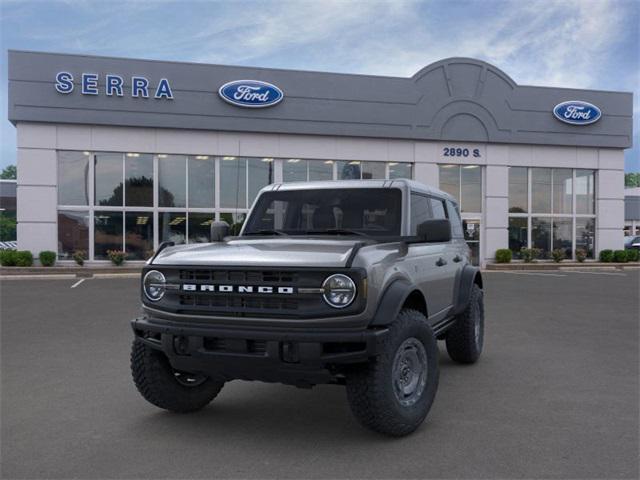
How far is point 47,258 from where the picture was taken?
68.6ft

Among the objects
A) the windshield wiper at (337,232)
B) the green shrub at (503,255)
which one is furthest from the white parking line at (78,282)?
the green shrub at (503,255)

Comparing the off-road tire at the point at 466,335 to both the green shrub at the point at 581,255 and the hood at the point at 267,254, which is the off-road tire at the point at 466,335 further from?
the green shrub at the point at 581,255

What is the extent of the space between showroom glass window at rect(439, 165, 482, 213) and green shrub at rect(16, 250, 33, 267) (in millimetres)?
17207

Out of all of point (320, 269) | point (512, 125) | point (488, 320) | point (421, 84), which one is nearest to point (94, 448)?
point (320, 269)

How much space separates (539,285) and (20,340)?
1398cm

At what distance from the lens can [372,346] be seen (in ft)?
12.1

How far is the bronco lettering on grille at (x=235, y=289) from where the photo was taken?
380 centimetres

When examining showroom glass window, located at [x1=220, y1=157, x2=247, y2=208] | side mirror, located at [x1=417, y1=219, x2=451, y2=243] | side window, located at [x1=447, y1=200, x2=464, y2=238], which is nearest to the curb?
showroom glass window, located at [x1=220, y1=157, x2=247, y2=208]

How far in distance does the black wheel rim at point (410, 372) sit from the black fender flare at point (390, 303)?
0.32 meters

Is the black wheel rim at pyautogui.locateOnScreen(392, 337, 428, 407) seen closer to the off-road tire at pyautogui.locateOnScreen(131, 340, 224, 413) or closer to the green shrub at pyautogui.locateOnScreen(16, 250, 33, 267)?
the off-road tire at pyautogui.locateOnScreen(131, 340, 224, 413)

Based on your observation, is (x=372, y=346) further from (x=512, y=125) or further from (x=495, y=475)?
(x=512, y=125)

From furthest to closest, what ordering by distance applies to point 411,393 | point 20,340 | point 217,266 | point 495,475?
point 20,340
point 411,393
point 217,266
point 495,475

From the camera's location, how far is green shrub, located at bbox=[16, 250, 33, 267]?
20578 mm

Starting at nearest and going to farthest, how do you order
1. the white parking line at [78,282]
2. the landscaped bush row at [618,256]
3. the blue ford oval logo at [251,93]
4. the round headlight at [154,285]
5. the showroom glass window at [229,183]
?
the round headlight at [154,285]
the white parking line at [78,282]
the blue ford oval logo at [251,93]
the showroom glass window at [229,183]
the landscaped bush row at [618,256]
